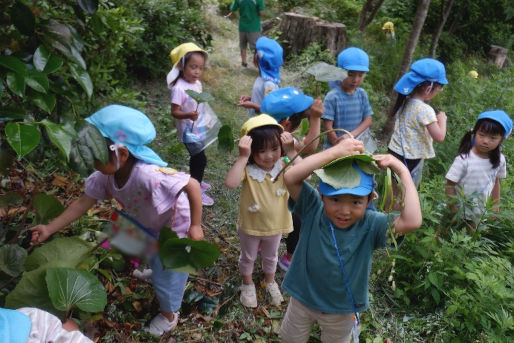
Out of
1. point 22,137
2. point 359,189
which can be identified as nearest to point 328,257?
point 359,189

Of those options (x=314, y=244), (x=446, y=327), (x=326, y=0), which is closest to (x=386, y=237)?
(x=314, y=244)

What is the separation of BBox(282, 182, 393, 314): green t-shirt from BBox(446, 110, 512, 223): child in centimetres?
155

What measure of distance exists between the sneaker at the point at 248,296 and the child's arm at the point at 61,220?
4.04ft

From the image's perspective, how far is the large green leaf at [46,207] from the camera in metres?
2.34

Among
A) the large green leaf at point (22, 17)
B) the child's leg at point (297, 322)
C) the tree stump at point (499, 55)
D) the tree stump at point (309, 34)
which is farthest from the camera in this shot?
the tree stump at point (499, 55)

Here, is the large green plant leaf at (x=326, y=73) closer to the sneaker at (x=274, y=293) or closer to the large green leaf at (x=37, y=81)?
the sneaker at (x=274, y=293)

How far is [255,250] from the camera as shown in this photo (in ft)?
9.59

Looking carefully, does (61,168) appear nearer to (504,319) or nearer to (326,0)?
(504,319)

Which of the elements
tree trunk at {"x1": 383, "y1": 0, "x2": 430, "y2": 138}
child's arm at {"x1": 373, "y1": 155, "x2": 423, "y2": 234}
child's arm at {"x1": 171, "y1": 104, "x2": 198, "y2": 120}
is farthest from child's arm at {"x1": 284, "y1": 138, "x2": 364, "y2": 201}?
tree trunk at {"x1": 383, "y1": 0, "x2": 430, "y2": 138}

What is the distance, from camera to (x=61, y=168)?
3688 mm

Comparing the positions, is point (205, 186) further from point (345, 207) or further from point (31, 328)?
point (31, 328)

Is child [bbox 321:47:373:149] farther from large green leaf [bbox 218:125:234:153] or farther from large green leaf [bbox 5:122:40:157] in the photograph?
large green leaf [bbox 5:122:40:157]

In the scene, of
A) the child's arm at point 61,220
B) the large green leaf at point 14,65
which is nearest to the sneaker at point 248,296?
the child's arm at point 61,220

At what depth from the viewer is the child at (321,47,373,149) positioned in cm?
364
